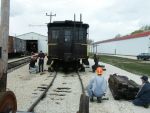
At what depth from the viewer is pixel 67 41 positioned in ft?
91.0

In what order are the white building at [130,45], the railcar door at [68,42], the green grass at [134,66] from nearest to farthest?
the railcar door at [68,42], the green grass at [134,66], the white building at [130,45]

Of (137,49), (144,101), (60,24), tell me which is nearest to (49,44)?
(60,24)

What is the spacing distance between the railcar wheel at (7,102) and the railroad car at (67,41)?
19488 millimetres

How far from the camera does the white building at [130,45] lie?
229 feet

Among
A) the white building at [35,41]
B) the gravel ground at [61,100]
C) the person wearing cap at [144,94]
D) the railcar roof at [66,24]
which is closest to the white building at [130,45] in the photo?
the white building at [35,41]

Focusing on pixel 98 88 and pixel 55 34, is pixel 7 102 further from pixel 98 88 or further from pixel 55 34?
pixel 55 34

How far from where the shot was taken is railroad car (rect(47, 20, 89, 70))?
2747 cm

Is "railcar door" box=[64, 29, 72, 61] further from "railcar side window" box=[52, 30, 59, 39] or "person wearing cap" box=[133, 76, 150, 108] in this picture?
"person wearing cap" box=[133, 76, 150, 108]

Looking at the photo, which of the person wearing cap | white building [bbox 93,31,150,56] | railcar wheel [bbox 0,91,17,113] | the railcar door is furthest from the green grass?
railcar wheel [bbox 0,91,17,113]

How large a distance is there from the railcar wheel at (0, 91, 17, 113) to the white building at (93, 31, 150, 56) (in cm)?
5267

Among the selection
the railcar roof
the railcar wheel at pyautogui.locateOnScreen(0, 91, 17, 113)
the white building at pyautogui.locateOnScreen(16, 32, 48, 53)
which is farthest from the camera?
the white building at pyautogui.locateOnScreen(16, 32, 48, 53)

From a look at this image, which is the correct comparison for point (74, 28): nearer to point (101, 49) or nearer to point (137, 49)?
point (137, 49)

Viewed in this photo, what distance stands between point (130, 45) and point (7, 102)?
2983 inches

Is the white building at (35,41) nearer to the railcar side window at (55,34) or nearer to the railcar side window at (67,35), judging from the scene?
the railcar side window at (55,34)
